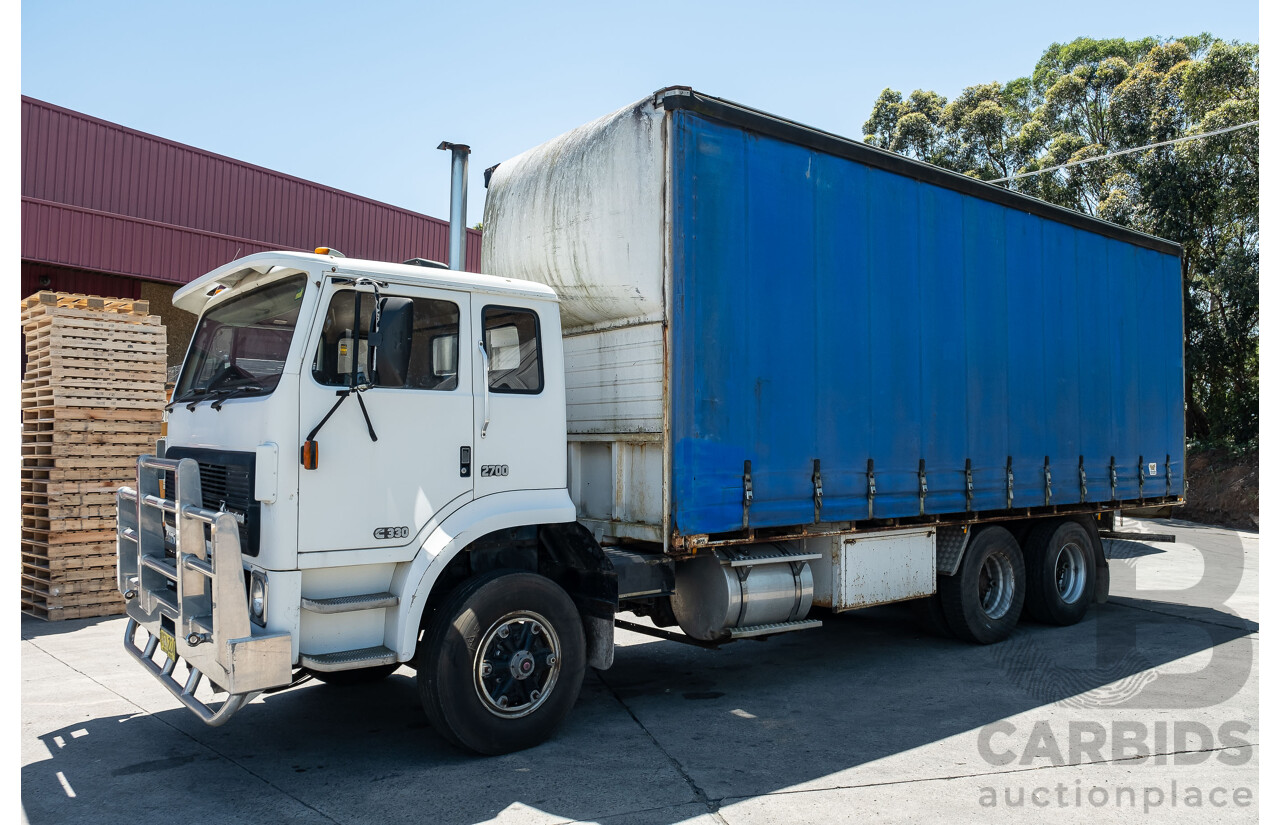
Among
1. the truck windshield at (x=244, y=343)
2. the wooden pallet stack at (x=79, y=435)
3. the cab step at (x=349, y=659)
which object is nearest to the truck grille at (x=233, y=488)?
the truck windshield at (x=244, y=343)

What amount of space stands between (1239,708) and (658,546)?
4330mm

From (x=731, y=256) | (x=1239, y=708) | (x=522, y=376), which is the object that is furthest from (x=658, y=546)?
(x=1239, y=708)

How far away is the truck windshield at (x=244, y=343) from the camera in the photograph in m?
5.01

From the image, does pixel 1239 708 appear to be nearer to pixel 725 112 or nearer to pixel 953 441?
pixel 953 441

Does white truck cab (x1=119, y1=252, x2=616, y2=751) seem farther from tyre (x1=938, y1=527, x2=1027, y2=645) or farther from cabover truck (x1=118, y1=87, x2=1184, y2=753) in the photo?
tyre (x1=938, y1=527, x2=1027, y2=645)

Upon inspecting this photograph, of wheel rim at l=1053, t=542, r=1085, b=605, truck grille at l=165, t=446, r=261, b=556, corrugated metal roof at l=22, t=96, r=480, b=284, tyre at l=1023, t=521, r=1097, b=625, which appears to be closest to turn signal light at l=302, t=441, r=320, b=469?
truck grille at l=165, t=446, r=261, b=556

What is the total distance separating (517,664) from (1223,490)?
2333cm

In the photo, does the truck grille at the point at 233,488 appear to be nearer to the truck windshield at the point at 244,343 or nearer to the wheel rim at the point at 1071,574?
the truck windshield at the point at 244,343

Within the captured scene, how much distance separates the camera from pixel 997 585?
880cm

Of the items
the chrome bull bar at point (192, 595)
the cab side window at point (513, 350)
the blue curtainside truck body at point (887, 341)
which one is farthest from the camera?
the blue curtainside truck body at point (887, 341)

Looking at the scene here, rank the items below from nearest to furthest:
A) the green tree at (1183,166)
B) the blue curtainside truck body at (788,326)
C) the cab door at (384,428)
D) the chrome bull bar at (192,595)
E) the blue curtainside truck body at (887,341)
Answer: the chrome bull bar at (192,595) → the cab door at (384,428) → the blue curtainside truck body at (788,326) → the blue curtainside truck body at (887,341) → the green tree at (1183,166)

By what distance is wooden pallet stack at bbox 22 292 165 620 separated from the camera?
954 cm

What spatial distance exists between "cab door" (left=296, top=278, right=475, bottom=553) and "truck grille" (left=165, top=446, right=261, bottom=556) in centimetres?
27

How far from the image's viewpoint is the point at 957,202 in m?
8.11
